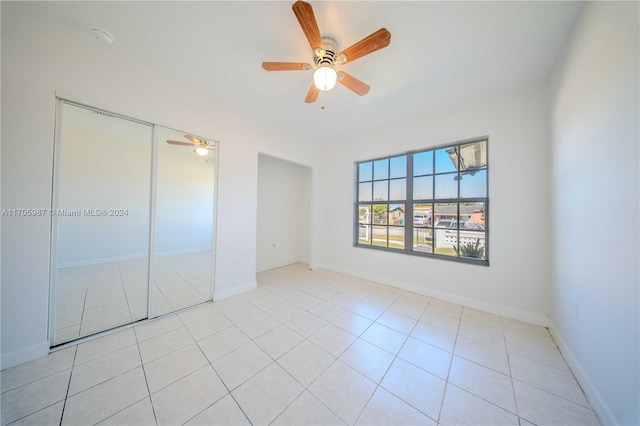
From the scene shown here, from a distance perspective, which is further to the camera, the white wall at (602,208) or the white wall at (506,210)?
the white wall at (506,210)

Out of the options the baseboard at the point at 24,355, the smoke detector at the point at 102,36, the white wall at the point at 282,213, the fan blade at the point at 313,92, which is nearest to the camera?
the baseboard at the point at 24,355

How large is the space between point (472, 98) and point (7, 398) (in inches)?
207

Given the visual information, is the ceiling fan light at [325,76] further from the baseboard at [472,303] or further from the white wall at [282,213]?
the baseboard at [472,303]

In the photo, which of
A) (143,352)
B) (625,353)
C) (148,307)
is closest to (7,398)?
(143,352)

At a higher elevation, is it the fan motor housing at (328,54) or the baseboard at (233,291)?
the fan motor housing at (328,54)

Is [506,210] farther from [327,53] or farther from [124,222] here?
[124,222]

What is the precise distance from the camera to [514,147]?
7.97 feet

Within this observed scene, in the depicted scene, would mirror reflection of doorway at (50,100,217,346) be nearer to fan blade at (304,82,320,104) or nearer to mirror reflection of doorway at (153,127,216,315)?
mirror reflection of doorway at (153,127,216,315)

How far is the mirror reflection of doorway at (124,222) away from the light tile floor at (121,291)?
0.01 metres

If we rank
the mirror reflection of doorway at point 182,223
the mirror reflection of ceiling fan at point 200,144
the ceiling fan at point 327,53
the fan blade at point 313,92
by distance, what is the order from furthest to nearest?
the mirror reflection of ceiling fan at point 200,144 → the mirror reflection of doorway at point 182,223 → the fan blade at point 313,92 → the ceiling fan at point 327,53

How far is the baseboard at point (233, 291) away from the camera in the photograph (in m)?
2.77

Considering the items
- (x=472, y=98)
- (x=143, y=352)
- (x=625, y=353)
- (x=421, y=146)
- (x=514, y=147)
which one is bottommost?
(x=143, y=352)

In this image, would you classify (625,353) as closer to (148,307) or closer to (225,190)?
(225,190)

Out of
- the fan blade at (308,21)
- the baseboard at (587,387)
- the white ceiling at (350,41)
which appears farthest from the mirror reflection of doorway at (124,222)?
the baseboard at (587,387)
